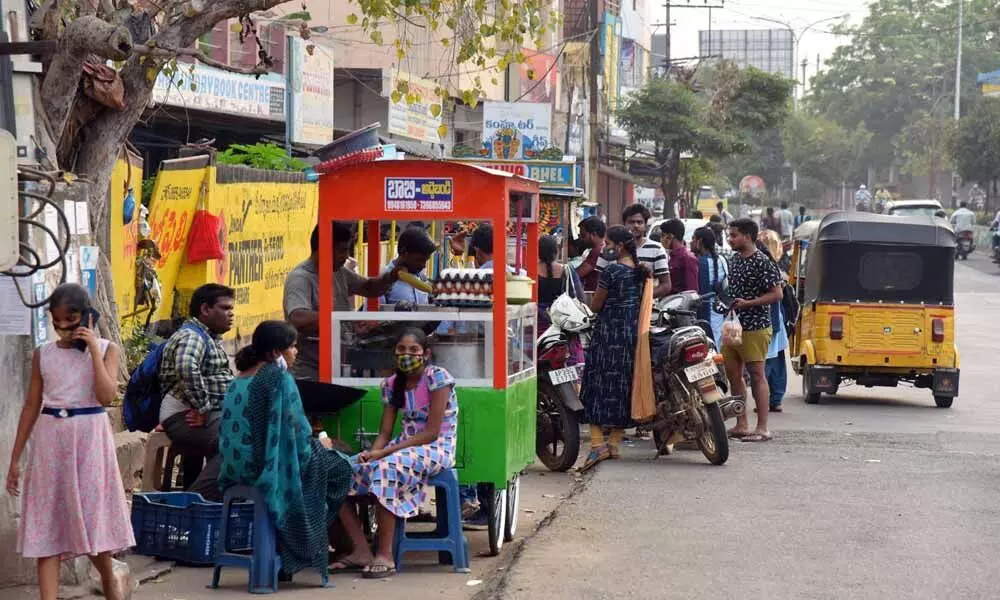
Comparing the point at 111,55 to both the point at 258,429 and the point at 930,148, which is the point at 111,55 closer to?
the point at 258,429

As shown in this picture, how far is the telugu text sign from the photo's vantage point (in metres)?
7.69

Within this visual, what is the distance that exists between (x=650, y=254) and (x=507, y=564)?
458cm

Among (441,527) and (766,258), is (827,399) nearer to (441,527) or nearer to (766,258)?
(766,258)

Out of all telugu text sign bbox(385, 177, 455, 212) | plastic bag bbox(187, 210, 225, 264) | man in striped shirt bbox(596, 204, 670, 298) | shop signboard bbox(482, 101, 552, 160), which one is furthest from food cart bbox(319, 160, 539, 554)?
shop signboard bbox(482, 101, 552, 160)

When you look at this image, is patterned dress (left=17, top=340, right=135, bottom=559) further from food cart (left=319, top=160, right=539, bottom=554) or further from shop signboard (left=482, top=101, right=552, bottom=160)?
shop signboard (left=482, top=101, right=552, bottom=160)

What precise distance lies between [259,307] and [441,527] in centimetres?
1063

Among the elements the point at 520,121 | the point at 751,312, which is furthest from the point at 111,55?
the point at 520,121

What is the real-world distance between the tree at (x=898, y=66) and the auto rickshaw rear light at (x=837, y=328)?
92.0 metres

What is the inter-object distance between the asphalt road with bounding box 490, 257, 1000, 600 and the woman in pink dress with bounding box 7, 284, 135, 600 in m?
1.88

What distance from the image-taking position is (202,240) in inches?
607

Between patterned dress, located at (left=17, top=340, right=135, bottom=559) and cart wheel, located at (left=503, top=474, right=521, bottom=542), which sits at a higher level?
patterned dress, located at (left=17, top=340, right=135, bottom=559)

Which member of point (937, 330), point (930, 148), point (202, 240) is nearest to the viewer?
point (202, 240)

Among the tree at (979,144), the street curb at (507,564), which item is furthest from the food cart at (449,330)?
the tree at (979,144)

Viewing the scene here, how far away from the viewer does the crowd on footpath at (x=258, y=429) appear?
6309 mm
